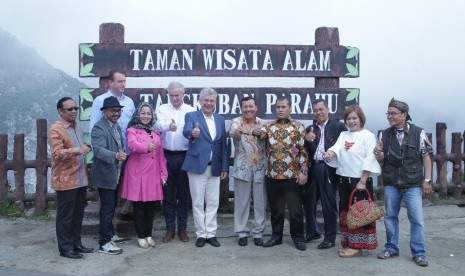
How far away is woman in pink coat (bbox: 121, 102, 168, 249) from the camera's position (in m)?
5.70

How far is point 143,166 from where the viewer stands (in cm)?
578

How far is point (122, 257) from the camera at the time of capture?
5652 millimetres

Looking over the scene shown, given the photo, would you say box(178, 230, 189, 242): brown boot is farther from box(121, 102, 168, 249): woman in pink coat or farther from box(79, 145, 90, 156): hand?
box(79, 145, 90, 156): hand

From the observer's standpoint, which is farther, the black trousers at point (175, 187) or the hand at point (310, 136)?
the black trousers at point (175, 187)

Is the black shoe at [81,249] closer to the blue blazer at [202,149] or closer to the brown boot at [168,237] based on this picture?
the brown boot at [168,237]

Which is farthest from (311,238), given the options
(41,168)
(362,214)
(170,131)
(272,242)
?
(41,168)

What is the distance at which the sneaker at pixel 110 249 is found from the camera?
5.76 metres

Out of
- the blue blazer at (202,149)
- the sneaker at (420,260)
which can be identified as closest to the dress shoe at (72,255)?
the blue blazer at (202,149)

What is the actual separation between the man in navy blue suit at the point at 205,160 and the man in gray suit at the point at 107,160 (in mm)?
764

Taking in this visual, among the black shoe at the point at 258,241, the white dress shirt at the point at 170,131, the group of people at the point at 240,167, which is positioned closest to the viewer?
the group of people at the point at 240,167

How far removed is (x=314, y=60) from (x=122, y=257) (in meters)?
3.94

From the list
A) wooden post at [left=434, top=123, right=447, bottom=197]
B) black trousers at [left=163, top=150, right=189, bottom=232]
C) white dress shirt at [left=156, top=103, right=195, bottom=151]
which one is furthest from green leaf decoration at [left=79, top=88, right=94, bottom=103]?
wooden post at [left=434, top=123, right=447, bottom=197]

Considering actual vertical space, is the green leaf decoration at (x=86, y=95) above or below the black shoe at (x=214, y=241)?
above

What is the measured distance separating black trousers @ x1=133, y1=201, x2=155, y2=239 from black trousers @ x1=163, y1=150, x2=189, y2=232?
230 millimetres
